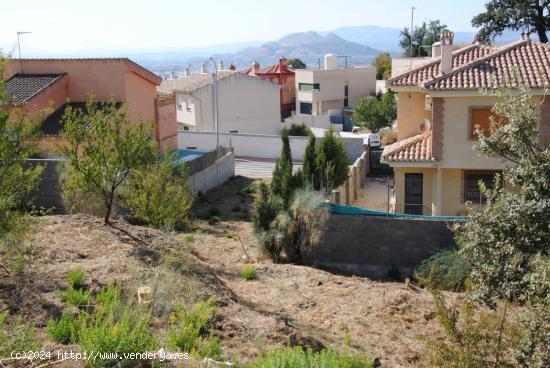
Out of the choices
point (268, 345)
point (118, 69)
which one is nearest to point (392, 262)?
point (268, 345)

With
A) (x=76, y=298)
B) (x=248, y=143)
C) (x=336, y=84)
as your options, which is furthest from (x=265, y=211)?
(x=336, y=84)

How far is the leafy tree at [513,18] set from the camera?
163 feet

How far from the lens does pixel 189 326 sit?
9297 mm

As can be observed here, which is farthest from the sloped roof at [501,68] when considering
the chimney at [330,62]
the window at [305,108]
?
the chimney at [330,62]

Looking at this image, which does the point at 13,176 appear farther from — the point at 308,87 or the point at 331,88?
the point at 331,88

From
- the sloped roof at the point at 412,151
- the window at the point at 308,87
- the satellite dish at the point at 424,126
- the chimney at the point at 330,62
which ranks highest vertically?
the chimney at the point at 330,62

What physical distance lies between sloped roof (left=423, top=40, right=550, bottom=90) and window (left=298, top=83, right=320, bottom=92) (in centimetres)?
4291

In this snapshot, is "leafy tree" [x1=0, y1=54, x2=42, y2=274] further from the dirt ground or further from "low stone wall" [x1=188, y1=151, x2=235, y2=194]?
"low stone wall" [x1=188, y1=151, x2=235, y2=194]

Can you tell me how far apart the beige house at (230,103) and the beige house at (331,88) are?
10.3 metres

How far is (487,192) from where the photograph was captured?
905cm

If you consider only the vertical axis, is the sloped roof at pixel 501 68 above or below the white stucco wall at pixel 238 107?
above

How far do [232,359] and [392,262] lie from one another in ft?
29.0

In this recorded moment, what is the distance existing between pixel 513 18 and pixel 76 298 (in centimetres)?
4868

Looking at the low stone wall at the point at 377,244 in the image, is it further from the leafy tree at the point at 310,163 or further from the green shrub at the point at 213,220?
the leafy tree at the point at 310,163
